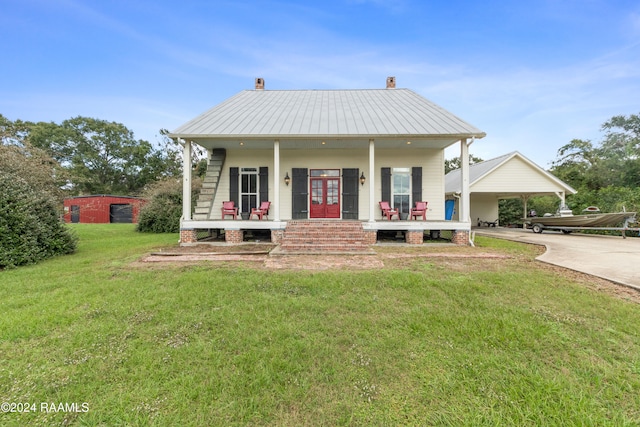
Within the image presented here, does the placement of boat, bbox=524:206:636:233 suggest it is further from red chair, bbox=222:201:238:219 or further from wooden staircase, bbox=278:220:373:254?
red chair, bbox=222:201:238:219

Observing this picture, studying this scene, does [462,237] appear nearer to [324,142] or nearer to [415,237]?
[415,237]

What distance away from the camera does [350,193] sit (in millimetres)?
10109

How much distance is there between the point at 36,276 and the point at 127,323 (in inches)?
149

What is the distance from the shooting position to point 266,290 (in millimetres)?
3928

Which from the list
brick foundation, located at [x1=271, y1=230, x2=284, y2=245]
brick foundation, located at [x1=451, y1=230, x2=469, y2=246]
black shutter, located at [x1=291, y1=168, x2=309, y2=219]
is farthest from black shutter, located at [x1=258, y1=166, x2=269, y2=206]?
brick foundation, located at [x1=451, y1=230, x2=469, y2=246]

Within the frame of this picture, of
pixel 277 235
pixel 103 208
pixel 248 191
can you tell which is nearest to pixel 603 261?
pixel 277 235

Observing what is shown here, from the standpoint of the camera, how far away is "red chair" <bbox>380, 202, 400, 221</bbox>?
30.5ft

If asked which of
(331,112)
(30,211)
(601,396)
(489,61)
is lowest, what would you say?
(601,396)

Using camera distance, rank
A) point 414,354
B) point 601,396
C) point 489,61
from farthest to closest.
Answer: point 489,61
point 414,354
point 601,396

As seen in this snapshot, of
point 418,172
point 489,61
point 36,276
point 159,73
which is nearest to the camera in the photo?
point 36,276

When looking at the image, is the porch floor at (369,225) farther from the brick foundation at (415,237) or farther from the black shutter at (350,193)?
the black shutter at (350,193)

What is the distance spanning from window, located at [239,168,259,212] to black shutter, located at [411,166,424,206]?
6.38 metres

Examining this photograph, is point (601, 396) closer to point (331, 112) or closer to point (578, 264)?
point (578, 264)

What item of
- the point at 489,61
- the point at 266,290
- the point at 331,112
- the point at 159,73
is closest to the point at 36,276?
the point at 266,290
